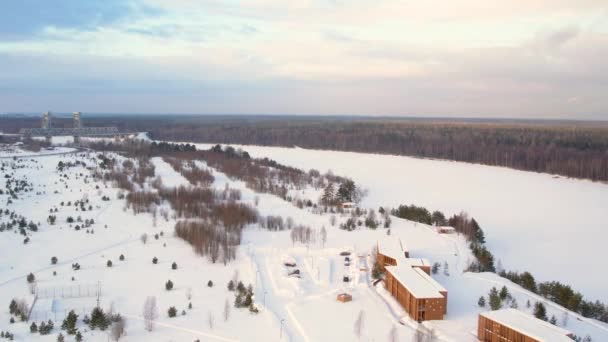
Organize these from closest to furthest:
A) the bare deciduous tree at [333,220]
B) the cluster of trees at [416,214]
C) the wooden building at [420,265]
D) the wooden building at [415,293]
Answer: the wooden building at [415,293], the wooden building at [420,265], the bare deciduous tree at [333,220], the cluster of trees at [416,214]

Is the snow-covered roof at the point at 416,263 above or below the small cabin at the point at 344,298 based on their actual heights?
above

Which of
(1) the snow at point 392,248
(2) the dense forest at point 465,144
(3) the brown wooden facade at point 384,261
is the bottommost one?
(3) the brown wooden facade at point 384,261

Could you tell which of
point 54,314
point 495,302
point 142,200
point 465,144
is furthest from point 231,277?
point 465,144

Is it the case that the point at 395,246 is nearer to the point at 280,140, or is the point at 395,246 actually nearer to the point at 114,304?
the point at 114,304

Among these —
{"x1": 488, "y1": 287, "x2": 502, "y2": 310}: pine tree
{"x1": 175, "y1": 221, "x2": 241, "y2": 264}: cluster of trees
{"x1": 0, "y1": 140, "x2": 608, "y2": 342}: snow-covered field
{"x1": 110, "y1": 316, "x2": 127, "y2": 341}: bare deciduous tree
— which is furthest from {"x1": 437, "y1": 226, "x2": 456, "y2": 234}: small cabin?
{"x1": 110, "y1": 316, "x2": 127, "y2": 341}: bare deciduous tree

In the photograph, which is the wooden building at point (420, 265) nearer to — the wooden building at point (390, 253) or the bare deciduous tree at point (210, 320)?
the wooden building at point (390, 253)

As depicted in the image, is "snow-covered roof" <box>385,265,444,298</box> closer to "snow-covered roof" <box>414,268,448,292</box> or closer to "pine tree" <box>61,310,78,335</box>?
"snow-covered roof" <box>414,268,448,292</box>

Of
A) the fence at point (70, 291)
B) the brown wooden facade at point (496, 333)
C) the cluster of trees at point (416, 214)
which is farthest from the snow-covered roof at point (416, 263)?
the cluster of trees at point (416, 214)
